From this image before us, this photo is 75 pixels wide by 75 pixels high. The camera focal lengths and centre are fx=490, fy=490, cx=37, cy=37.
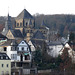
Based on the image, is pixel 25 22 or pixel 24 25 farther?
pixel 24 25

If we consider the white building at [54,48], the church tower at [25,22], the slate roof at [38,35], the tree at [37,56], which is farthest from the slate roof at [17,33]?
the tree at [37,56]

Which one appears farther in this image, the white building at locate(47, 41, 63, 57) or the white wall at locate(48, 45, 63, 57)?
the white building at locate(47, 41, 63, 57)

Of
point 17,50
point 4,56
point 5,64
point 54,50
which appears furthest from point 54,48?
point 5,64

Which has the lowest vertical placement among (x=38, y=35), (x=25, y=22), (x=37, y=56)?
(x=37, y=56)

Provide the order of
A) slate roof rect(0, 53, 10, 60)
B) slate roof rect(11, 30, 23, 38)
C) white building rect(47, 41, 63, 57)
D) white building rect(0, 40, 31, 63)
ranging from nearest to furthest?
slate roof rect(0, 53, 10, 60)
white building rect(0, 40, 31, 63)
white building rect(47, 41, 63, 57)
slate roof rect(11, 30, 23, 38)

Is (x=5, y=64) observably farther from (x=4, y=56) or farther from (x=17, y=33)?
(x=17, y=33)

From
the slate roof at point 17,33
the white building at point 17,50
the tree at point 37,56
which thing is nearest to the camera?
the white building at point 17,50

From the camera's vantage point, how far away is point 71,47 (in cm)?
8425

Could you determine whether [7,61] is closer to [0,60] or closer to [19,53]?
[0,60]

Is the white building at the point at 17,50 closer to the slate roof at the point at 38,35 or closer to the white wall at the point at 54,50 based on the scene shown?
the white wall at the point at 54,50

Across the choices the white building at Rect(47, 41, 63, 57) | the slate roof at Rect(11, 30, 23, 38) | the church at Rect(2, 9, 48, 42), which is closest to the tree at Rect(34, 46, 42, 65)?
the white building at Rect(47, 41, 63, 57)

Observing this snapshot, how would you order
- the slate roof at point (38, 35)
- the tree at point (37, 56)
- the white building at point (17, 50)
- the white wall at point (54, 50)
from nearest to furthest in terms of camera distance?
1. the white building at point (17, 50)
2. the tree at point (37, 56)
3. the white wall at point (54, 50)
4. the slate roof at point (38, 35)

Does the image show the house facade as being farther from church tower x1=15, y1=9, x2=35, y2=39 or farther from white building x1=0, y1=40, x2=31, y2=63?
church tower x1=15, y1=9, x2=35, y2=39

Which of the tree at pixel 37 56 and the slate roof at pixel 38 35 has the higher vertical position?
→ the slate roof at pixel 38 35
